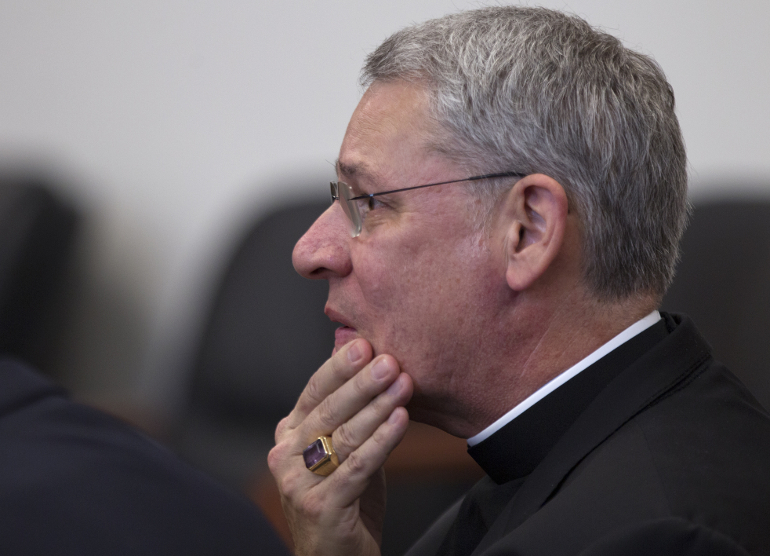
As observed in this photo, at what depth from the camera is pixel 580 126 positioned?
1.15 metres

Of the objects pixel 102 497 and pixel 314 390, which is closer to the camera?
pixel 102 497

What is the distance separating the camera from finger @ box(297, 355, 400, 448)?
125cm

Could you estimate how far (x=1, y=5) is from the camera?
3.25 meters

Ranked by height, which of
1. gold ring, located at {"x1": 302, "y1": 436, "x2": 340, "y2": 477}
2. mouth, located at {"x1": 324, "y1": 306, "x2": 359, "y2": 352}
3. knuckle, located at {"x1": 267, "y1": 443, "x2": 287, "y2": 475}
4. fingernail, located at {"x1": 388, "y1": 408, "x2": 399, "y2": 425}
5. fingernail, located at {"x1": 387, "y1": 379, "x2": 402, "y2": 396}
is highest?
mouth, located at {"x1": 324, "y1": 306, "x2": 359, "y2": 352}

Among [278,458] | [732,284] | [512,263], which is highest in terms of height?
[512,263]

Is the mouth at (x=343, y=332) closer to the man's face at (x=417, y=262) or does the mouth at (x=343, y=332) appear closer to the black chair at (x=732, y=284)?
the man's face at (x=417, y=262)

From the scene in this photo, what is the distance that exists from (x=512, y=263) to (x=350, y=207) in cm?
29

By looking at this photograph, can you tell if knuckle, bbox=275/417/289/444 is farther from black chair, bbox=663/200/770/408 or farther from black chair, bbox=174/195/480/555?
black chair, bbox=663/200/770/408

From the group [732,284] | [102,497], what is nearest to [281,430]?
[102,497]

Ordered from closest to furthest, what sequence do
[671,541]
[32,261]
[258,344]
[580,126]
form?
[671,541] → [580,126] → [258,344] → [32,261]

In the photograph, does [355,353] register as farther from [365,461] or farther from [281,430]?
[281,430]

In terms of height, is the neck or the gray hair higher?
the gray hair

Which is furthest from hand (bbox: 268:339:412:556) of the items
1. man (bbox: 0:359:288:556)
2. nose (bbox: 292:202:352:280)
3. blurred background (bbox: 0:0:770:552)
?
blurred background (bbox: 0:0:770:552)

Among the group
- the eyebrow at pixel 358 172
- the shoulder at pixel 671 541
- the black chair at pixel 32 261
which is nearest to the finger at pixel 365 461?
the eyebrow at pixel 358 172
